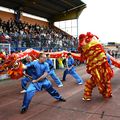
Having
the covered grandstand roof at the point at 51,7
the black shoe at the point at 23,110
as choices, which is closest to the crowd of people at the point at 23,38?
the covered grandstand roof at the point at 51,7

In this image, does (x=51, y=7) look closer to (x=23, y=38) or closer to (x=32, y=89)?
(x=23, y=38)

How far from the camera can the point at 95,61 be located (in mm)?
8594

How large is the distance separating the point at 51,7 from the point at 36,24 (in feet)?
9.63

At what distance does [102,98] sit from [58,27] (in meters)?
27.4

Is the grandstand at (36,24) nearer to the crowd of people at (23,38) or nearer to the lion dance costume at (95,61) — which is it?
the crowd of people at (23,38)

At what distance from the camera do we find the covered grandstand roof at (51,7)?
86.7 ft

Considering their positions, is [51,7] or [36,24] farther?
[51,7]

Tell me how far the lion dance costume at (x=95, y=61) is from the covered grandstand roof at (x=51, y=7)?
18.3 meters

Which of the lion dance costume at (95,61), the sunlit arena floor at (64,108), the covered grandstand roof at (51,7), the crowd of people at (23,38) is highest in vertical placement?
the covered grandstand roof at (51,7)

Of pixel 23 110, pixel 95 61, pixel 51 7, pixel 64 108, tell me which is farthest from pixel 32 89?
pixel 51 7

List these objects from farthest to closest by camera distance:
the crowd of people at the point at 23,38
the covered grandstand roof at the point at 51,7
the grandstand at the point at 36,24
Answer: the covered grandstand roof at the point at 51,7 → the grandstand at the point at 36,24 → the crowd of people at the point at 23,38

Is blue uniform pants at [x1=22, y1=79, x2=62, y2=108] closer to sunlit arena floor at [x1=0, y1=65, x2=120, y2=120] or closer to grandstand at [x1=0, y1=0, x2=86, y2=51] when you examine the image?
sunlit arena floor at [x1=0, y1=65, x2=120, y2=120]

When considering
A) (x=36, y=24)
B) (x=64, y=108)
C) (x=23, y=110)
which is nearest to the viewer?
(x=23, y=110)

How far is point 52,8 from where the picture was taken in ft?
101
